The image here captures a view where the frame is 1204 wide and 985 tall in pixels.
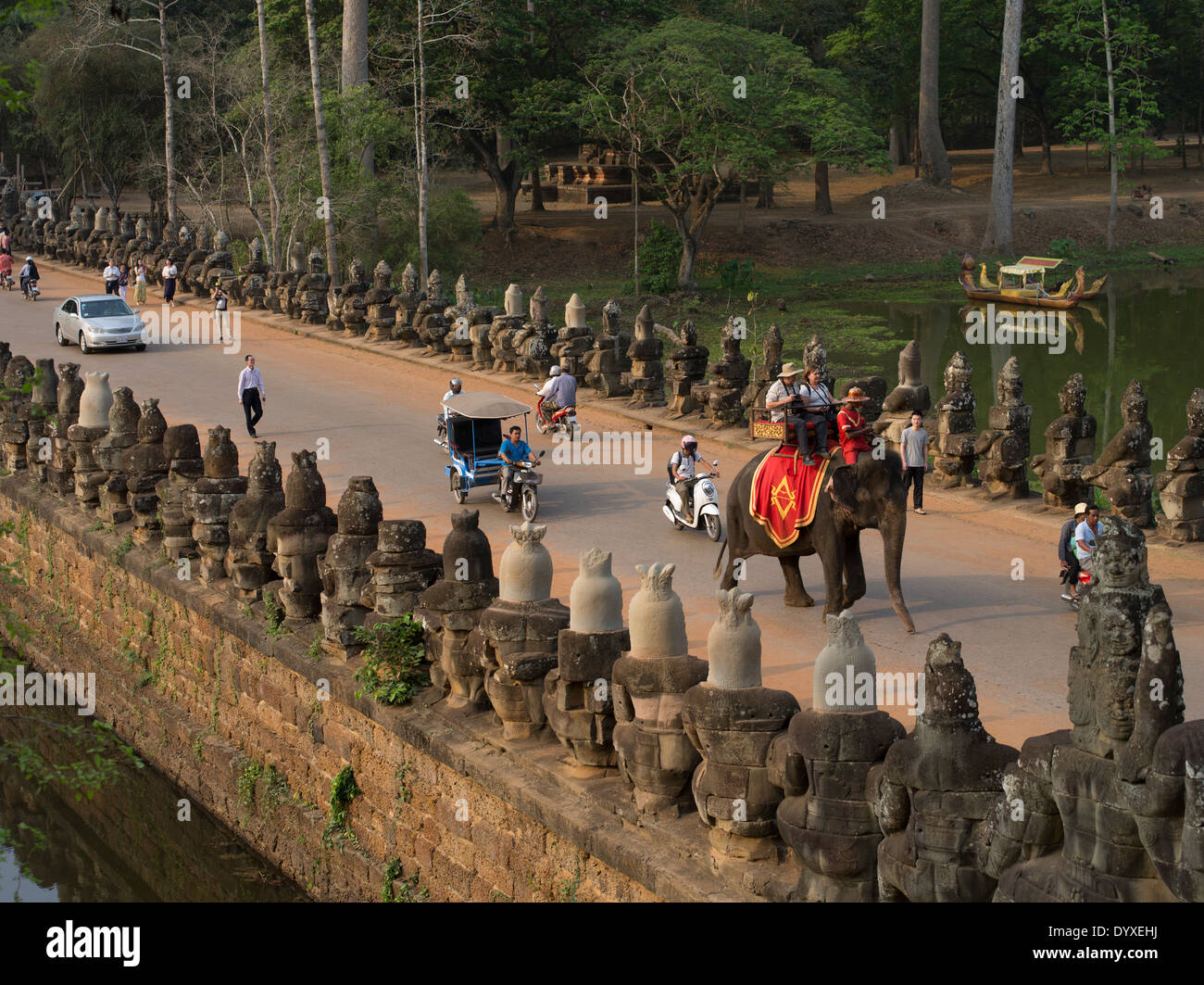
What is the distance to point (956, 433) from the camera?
18.6 m

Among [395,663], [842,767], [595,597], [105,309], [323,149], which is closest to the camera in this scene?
[842,767]

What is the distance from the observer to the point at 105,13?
44469mm

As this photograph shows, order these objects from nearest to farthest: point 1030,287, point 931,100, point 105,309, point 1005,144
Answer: point 105,309, point 1030,287, point 1005,144, point 931,100

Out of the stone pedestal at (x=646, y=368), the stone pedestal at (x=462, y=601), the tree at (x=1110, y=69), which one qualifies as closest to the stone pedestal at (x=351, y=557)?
the stone pedestal at (x=462, y=601)

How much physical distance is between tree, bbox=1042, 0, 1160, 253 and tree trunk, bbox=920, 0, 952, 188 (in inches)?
150

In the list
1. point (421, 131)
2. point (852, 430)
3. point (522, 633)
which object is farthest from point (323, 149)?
point (522, 633)

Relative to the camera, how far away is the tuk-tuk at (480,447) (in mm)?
18312

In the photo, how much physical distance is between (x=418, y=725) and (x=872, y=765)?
4560mm

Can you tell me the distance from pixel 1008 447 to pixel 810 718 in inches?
387

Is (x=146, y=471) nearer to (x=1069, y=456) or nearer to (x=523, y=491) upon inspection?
(x=523, y=491)

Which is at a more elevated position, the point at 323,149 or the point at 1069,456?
the point at 323,149

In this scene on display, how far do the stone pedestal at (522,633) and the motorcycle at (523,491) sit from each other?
6397 millimetres

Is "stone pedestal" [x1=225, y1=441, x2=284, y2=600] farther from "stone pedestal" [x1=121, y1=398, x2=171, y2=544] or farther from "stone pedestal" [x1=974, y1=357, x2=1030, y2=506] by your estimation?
"stone pedestal" [x1=974, y1=357, x2=1030, y2=506]

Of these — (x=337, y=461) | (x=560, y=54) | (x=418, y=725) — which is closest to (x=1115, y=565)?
(x=418, y=725)
